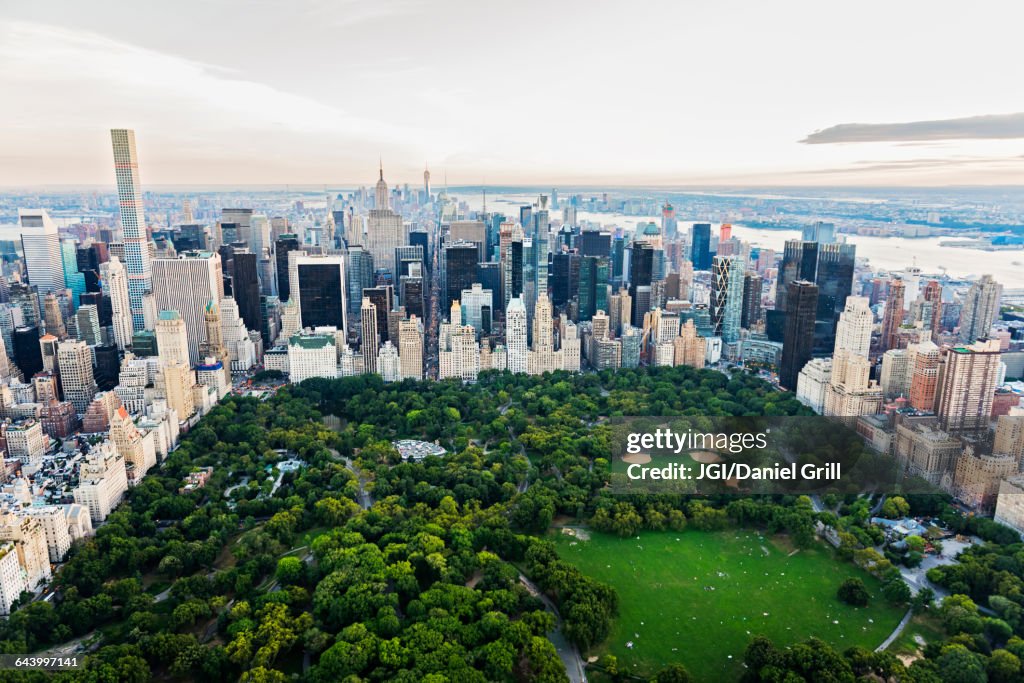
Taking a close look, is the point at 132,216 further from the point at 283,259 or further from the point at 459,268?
the point at 459,268

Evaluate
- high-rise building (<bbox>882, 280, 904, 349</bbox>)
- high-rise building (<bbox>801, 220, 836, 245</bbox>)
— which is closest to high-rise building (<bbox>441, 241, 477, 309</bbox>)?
high-rise building (<bbox>801, 220, 836, 245</bbox>)

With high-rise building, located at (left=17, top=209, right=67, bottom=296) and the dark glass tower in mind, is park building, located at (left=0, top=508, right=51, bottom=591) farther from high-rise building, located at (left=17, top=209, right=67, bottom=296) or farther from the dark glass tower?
high-rise building, located at (left=17, top=209, right=67, bottom=296)

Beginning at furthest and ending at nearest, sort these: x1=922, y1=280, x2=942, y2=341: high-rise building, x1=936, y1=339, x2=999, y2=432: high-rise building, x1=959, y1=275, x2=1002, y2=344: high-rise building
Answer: x1=922, y1=280, x2=942, y2=341: high-rise building < x1=959, y1=275, x2=1002, y2=344: high-rise building < x1=936, y1=339, x2=999, y2=432: high-rise building

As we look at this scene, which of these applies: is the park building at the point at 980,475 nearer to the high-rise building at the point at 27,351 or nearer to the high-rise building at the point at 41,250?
the high-rise building at the point at 27,351

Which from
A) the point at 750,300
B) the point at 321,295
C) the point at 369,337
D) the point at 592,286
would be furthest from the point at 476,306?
the point at 750,300

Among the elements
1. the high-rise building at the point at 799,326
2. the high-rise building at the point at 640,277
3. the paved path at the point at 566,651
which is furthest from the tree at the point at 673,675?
the high-rise building at the point at 640,277

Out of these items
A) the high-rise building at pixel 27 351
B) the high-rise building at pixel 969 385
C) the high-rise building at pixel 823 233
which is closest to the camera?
the high-rise building at pixel 969 385
